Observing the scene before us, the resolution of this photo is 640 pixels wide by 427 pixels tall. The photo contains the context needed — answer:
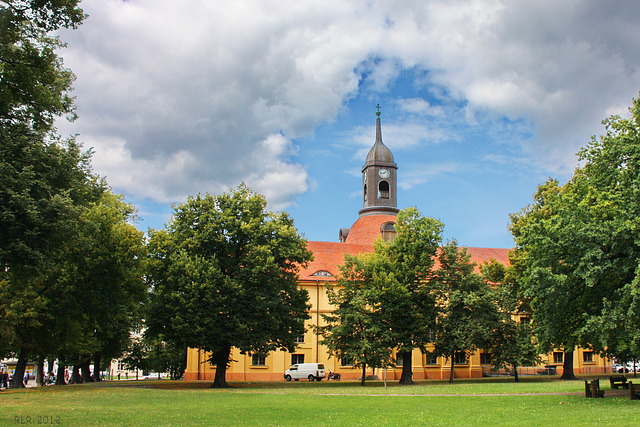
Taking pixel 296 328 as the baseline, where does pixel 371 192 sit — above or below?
above

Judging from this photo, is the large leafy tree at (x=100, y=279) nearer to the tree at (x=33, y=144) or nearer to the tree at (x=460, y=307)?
the tree at (x=33, y=144)

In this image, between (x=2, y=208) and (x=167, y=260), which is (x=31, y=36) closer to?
(x=2, y=208)

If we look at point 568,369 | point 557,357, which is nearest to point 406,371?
point 568,369

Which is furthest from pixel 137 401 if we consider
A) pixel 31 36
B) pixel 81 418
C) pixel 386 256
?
pixel 386 256

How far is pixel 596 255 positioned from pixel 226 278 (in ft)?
75.2

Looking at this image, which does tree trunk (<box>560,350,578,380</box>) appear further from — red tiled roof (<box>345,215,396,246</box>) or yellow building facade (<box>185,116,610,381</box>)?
red tiled roof (<box>345,215,396,246</box>)

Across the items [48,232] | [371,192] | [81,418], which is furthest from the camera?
[371,192]

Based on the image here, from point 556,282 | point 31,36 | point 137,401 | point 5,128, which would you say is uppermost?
point 31,36

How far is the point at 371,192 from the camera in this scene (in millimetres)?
65625

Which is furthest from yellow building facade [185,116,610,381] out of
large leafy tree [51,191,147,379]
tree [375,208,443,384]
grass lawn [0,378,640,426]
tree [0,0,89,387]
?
tree [0,0,89,387]

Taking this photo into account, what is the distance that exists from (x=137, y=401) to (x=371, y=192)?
1785 inches

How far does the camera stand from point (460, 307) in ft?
146

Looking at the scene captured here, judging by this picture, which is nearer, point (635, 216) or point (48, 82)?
point (48, 82)

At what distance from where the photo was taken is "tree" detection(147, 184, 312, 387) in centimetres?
3644
